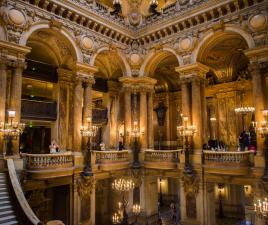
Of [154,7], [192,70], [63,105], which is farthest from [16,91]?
[154,7]

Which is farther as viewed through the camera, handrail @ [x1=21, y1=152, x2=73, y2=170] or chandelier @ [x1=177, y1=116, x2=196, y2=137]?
chandelier @ [x1=177, y1=116, x2=196, y2=137]

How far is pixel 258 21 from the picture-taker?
40.3 feet

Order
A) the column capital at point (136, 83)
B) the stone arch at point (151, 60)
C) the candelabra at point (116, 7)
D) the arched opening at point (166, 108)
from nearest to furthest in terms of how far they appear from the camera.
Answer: the candelabra at point (116, 7) → the stone arch at point (151, 60) → the column capital at point (136, 83) → the arched opening at point (166, 108)

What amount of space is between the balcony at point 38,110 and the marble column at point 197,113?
8.44 meters

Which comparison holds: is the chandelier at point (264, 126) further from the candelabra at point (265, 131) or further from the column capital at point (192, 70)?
the column capital at point (192, 70)

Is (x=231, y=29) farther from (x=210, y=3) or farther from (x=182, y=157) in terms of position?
(x=182, y=157)

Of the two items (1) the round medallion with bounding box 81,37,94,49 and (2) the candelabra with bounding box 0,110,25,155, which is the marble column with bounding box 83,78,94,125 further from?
(2) the candelabra with bounding box 0,110,25,155

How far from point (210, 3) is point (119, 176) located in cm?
1129

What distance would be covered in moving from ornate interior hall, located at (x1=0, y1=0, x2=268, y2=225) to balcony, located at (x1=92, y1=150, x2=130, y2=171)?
0.06m

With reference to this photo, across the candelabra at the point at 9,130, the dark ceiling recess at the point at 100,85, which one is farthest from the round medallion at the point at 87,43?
the candelabra at the point at 9,130

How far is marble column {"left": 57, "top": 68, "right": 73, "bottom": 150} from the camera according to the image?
53.3 ft

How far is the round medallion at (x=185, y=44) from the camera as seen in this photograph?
48.7ft

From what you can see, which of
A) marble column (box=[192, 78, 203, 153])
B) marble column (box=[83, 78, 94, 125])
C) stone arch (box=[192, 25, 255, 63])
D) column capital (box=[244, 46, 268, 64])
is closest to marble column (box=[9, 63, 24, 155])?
marble column (box=[83, 78, 94, 125])

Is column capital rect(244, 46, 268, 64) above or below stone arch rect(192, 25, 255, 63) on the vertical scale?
below
